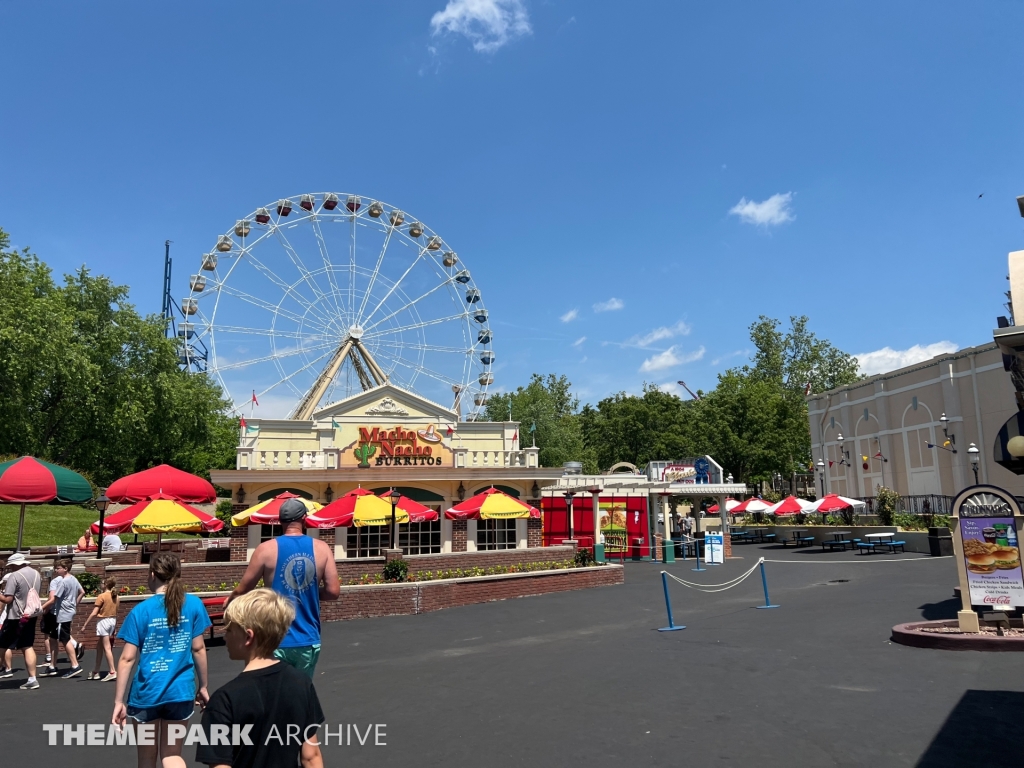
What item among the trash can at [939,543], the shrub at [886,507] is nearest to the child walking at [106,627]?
the trash can at [939,543]

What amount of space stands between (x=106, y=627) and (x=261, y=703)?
30.5ft

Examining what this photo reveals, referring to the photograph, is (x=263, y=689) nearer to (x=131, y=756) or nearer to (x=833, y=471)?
(x=131, y=756)

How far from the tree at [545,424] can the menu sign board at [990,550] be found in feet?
166

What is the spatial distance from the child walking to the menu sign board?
12898mm

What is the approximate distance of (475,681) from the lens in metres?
9.44

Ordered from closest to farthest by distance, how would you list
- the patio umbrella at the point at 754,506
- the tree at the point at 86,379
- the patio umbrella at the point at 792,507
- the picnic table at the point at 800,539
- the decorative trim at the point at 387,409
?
the decorative trim at the point at 387,409 < the tree at the point at 86,379 < the patio umbrella at the point at 792,507 < the picnic table at the point at 800,539 < the patio umbrella at the point at 754,506

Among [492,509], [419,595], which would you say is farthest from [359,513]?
[419,595]

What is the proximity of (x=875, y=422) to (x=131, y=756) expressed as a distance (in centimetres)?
4813

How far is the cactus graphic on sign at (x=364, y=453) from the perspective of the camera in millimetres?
27188

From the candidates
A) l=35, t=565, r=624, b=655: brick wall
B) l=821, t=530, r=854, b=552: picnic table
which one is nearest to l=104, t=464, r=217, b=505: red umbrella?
l=35, t=565, r=624, b=655: brick wall

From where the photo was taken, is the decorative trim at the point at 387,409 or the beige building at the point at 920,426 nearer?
the decorative trim at the point at 387,409

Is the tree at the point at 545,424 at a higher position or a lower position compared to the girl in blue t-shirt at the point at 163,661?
higher

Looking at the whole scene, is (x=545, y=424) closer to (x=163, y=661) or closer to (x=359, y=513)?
(x=359, y=513)

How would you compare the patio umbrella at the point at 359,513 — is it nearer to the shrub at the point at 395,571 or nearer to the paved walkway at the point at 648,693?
the shrub at the point at 395,571
